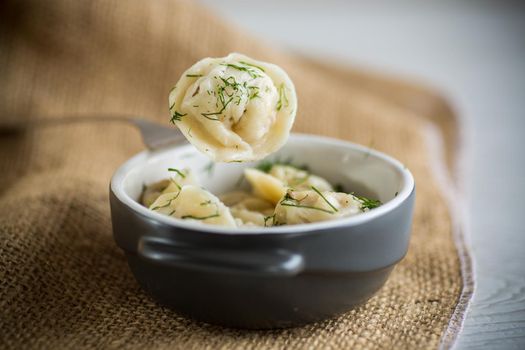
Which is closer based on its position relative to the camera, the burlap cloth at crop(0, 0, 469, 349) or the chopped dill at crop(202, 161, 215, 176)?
the burlap cloth at crop(0, 0, 469, 349)

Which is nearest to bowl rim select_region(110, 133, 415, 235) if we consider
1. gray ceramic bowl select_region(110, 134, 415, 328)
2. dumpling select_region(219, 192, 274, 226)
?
gray ceramic bowl select_region(110, 134, 415, 328)

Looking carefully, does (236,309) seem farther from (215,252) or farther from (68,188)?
(68,188)

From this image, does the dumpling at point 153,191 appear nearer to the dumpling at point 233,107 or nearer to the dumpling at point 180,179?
the dumpling at point 180,179

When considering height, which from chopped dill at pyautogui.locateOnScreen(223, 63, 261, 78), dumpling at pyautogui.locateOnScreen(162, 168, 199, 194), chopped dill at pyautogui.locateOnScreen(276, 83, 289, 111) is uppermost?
chopped dill at pyautogui.locateOnScreen(223, 63, 261, 78)

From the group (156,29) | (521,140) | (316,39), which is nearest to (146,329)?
(156,29)

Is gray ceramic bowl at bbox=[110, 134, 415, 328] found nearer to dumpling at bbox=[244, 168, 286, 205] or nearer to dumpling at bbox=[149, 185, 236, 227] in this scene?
dumpling at bbox=[149, 185, 236, 227]

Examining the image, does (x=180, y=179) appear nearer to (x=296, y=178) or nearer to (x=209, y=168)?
(x=209, y=168)

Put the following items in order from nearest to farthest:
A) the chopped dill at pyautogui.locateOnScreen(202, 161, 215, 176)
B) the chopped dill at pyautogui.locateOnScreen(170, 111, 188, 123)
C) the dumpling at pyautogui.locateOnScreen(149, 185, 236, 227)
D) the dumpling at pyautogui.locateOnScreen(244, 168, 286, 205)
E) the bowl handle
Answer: the bowl handle → the dumpling at pyautogui.locateOnScreen(149, 185, 236, 227) → the chopped dill at pyautogui.locateOnScreen(170, 111, 188, 123) → the dumpling at pyautogui.locateOnScreen(244, 168, 286, 205) → the chopped dill at pyautogui.locateOnScreen(202, 161, 215, 176)

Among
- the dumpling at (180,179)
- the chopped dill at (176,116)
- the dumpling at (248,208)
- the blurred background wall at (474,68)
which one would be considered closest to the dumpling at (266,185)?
the dumpling at (248,208)
